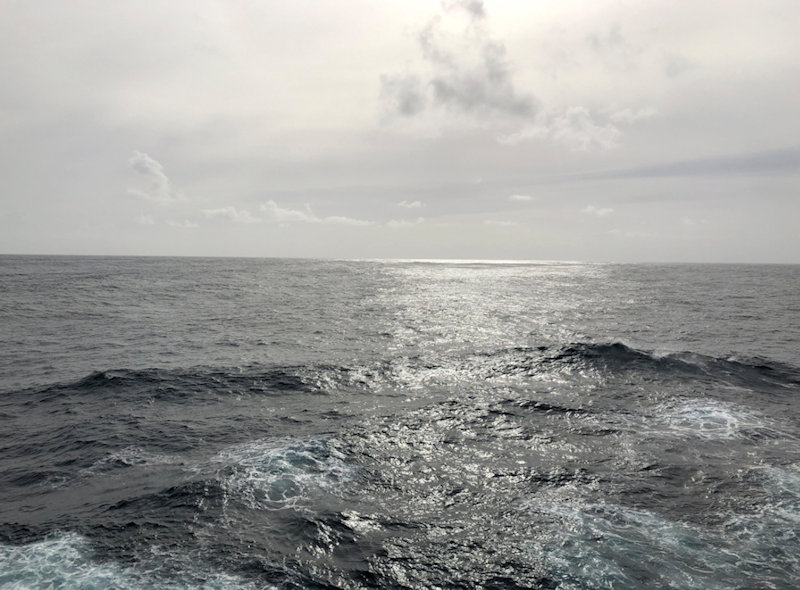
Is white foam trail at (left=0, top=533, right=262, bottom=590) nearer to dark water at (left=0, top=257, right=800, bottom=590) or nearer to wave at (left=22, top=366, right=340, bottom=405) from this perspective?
dark water at (left=0, top=257, right=800, bottom=590)

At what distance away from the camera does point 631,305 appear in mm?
88312

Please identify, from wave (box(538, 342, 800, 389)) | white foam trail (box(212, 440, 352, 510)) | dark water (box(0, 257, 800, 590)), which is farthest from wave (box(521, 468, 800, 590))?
wave (box(538, 342, 800, 389))

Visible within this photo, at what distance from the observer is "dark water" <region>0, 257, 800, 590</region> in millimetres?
16500

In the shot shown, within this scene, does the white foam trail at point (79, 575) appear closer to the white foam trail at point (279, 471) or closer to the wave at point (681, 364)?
the white foam trail at point (279, 471)

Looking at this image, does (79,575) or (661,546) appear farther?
(661,546)

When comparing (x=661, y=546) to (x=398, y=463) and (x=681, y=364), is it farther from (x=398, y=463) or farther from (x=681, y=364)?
(x=681, y=364)

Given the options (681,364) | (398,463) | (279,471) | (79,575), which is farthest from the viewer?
(681,364)

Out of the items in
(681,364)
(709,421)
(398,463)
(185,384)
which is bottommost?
(398,463)

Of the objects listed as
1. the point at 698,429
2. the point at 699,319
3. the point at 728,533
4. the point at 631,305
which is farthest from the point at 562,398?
the point at 631,305

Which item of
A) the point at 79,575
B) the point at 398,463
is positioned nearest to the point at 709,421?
the point at 398,463

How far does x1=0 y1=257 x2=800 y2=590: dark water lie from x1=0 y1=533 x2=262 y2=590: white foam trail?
75 mm

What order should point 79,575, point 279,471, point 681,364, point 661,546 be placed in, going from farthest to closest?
point 681,364 → point 279,471 → point 661,546 → point 79,575

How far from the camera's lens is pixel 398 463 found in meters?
24.4

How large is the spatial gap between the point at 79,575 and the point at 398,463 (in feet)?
47.4
